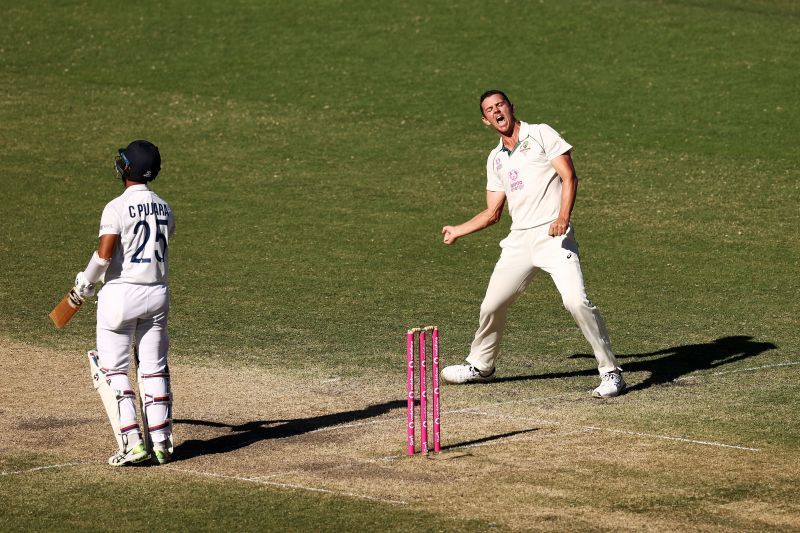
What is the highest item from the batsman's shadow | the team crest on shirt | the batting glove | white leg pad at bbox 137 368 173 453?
the team crest on shirt

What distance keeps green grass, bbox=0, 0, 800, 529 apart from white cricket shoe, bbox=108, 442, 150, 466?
2.21 feet

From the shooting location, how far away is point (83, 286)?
31.1ft

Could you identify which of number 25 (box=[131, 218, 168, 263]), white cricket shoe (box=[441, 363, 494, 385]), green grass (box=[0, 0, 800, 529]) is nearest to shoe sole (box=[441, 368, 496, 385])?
white cricket shoe (box=[441, 363, 494, 385])

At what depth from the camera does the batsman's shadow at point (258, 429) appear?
389 inches

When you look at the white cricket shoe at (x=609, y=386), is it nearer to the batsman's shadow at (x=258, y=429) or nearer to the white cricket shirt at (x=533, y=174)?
the white cricket shirt at (x=533, y=174)

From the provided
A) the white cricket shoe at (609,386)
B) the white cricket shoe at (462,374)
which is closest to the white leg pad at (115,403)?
the white cricket shoe at (462,374)

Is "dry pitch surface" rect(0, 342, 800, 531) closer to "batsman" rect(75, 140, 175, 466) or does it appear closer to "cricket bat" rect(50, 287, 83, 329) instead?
"batsman" rect(75, 140, 175, 466)

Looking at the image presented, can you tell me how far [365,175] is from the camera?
72.7 feet

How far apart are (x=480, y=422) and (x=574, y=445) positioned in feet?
3.18

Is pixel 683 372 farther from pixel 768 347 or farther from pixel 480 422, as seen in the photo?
pixel 480 422

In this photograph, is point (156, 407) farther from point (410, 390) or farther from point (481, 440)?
point (481, 440)

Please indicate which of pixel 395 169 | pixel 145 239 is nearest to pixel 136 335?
pixel 145 239

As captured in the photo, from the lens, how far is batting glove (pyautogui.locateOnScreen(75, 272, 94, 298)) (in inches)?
372

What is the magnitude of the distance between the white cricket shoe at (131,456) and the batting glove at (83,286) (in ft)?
3.67
